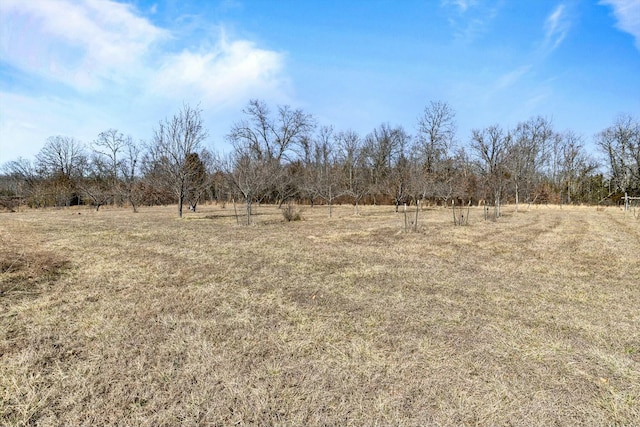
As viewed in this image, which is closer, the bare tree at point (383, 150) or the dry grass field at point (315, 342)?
the dry grass field at point (315, 342)

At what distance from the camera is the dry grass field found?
2189mm

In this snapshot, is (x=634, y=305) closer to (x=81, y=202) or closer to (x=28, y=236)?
(x=28, y=236)

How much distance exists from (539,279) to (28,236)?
13.6 meters

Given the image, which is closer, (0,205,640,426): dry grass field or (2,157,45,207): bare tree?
(0,205,640,426): dry grass field

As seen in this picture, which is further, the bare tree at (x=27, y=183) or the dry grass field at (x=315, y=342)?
the bare tree at (x=27, y=183)

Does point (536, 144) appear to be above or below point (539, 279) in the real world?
above

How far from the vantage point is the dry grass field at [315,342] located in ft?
7.18

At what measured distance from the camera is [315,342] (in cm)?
315

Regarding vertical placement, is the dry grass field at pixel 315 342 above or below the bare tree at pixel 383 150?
below

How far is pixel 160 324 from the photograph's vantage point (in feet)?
11.6

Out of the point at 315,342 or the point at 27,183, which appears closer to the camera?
the point at 315,342

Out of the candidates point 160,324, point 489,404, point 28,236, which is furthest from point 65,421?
point 28,236

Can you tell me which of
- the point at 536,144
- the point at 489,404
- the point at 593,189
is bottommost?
the point at 489,404

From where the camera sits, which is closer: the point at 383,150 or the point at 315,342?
the point at 315,342
